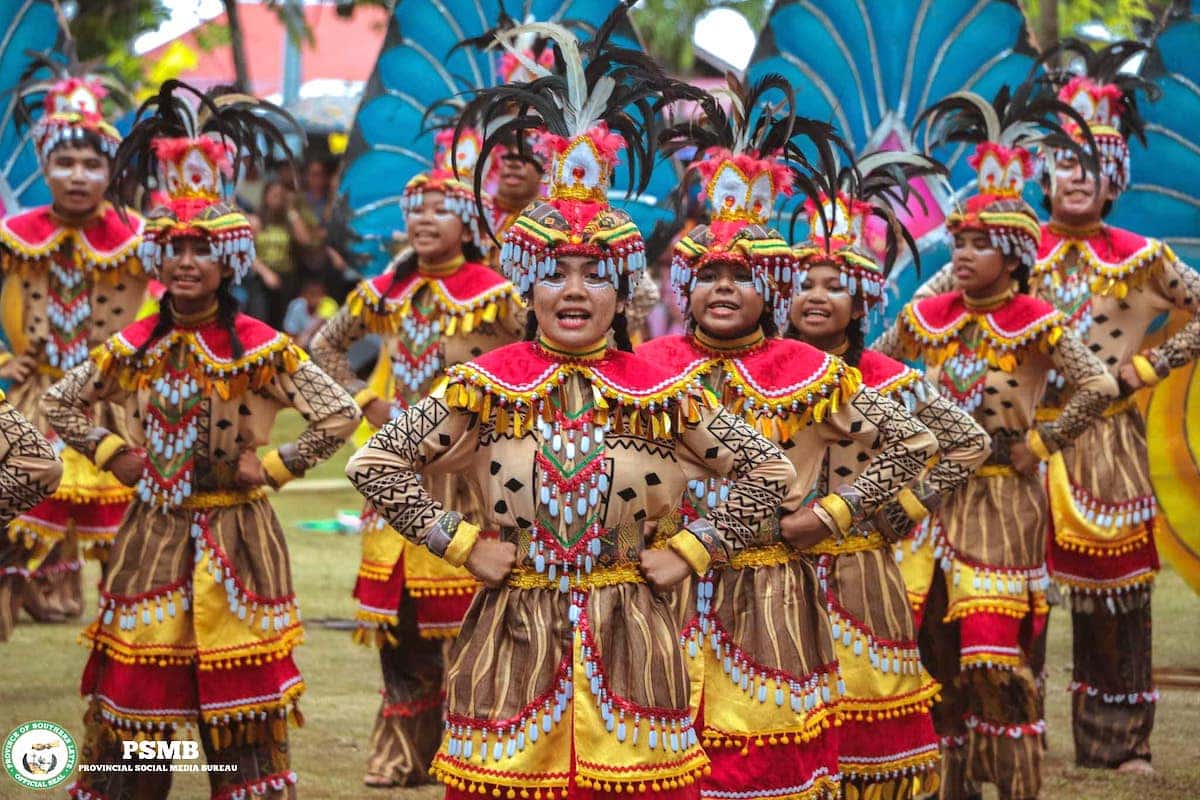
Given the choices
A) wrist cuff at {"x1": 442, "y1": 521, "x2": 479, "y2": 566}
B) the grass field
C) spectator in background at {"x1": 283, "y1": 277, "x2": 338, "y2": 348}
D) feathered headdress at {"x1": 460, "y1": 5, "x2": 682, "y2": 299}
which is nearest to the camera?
wrist cuff at {"x1": 442, "y1": 521, "x2": 479, "y2": 566}

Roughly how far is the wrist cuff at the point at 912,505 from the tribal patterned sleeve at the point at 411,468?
7.03 ft

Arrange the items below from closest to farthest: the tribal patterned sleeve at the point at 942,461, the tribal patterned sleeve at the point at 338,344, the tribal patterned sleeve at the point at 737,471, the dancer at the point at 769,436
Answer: the tribal patterned sleeve at the point at 737,471 < the dancer at the point at 769,436 < the tribal patterned sleeve at the point at 942,461 < the tribal patterned sleeve at the point at 338,344

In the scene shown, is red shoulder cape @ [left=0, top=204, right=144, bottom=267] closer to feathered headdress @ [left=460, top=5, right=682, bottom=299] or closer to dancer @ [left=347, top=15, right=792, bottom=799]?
feathered headdress @ [left=460, top=5, right=682, bottom=299]

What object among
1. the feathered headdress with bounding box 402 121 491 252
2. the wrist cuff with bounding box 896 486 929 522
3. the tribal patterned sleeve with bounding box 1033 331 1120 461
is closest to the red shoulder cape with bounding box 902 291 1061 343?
the tribal patterned sleeve with bounding box 1033 331 1120 461

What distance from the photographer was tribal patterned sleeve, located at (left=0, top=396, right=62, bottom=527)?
484cm

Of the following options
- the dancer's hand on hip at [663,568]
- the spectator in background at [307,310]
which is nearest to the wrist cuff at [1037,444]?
the dancer's hand on hip at [663,568]

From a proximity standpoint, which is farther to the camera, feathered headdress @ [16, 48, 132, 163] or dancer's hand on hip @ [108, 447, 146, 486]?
feathered headdress @ [16, 48, 132, 163]

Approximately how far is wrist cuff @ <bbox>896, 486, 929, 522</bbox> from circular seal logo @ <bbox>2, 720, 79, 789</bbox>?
319cm

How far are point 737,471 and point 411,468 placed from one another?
90 cm

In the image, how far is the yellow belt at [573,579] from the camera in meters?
4.79

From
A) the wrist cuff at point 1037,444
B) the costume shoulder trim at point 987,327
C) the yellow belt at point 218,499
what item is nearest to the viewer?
the yellow belt at point 218,499

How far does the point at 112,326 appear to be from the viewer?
913 centimetres

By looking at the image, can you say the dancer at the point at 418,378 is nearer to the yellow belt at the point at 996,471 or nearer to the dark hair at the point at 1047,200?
the yellow belt at the point at 996,471

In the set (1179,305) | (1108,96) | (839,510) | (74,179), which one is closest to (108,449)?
(839,510)
